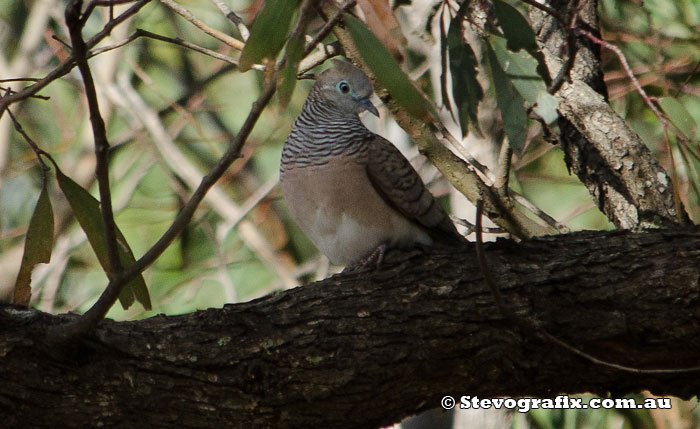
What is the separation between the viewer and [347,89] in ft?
11.1

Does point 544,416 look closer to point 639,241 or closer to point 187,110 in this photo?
point 639,241

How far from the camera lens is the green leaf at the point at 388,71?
1679mm

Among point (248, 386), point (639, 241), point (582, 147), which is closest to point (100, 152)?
point (248, 386)

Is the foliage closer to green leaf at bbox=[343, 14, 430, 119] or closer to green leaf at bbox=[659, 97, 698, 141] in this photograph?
green leaf at bbox=[659, 97, 698, 141]

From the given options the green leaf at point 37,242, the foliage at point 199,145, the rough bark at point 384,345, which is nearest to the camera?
the rough bark at point 384,345

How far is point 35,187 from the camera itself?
5.87 metres

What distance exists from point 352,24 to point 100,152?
1.83ft

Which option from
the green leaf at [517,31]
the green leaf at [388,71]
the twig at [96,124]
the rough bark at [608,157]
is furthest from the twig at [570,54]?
the twig at [96,124]

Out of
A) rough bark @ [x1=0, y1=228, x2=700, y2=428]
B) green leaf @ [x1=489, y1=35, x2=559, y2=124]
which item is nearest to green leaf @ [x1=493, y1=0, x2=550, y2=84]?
green leaf @ [x1=489, y1=35, x2=559, y2=124]

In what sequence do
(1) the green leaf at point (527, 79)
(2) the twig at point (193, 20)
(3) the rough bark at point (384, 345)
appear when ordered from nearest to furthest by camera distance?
(3) the rough bark at point (384, 345) → (1) the green leaf at point (527, 79) → (2) the twig at point (193, 20)

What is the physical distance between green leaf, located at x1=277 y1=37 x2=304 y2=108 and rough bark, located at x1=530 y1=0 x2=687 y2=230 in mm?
A: 1539

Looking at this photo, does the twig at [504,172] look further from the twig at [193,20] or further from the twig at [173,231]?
the twig at [173,231]

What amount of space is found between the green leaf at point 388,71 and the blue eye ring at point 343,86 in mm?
1639

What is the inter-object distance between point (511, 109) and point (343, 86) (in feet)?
3.50
